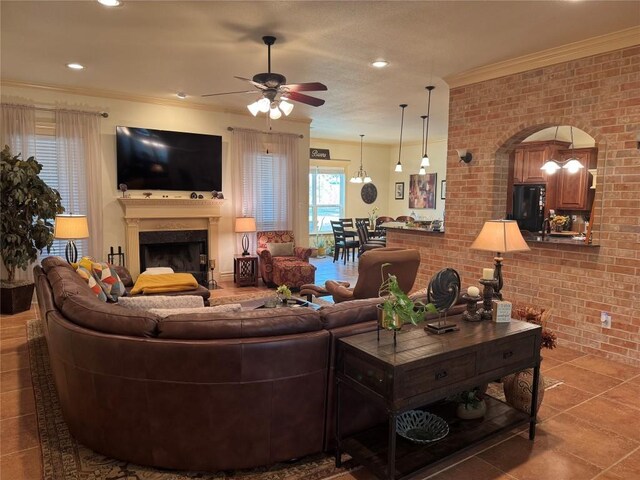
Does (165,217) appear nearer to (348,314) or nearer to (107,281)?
(107,281)

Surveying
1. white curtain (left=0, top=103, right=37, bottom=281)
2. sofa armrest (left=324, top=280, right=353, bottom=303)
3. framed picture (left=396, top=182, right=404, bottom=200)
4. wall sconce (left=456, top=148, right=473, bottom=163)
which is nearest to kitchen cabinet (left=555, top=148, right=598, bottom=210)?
wall sconce (left=456, top=148, right=473, bottom=163)

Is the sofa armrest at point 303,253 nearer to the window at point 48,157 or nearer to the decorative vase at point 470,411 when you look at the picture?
the window at point 48,157

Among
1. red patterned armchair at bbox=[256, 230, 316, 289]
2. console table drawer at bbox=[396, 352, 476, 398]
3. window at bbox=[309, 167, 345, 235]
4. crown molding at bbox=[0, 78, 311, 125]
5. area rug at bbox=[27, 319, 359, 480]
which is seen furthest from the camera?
window at bbox=[309, 167, 345, 235]

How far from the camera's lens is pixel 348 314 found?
7.91ft

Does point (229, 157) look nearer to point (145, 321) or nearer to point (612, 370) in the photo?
point (145, 321)

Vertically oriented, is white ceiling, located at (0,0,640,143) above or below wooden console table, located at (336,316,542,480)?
above

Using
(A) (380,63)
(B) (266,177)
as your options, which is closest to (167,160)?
(B) (266,177)

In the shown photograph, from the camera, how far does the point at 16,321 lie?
189 inches

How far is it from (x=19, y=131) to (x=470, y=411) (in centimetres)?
608

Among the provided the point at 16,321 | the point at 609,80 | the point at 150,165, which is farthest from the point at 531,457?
the point at 150,165

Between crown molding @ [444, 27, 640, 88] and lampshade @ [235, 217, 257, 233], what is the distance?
3.62 metres

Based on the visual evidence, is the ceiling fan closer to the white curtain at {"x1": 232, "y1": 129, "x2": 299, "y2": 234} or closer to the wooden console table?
the wooden console table

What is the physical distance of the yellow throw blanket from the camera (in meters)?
4.50

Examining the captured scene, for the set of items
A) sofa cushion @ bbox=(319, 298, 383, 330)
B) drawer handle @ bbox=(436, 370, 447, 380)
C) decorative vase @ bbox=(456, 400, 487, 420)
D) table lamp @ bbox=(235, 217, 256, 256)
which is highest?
table lamp @ bbox=(235, 217, 256, 256)
